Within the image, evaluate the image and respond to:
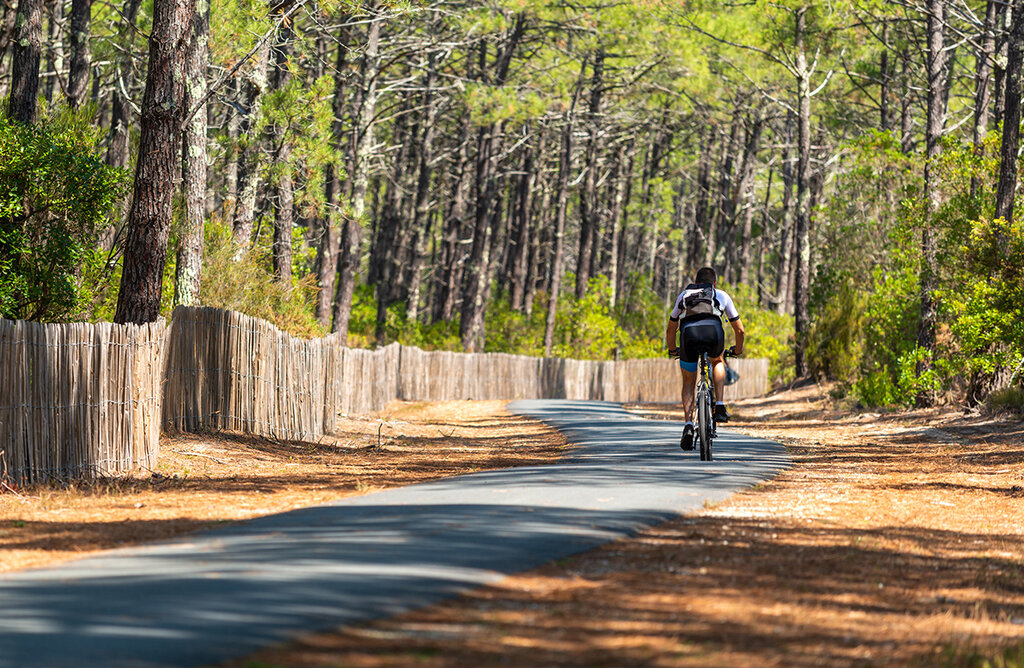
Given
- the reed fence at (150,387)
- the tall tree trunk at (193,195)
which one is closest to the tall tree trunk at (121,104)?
the tall tree trunk at (193,195)

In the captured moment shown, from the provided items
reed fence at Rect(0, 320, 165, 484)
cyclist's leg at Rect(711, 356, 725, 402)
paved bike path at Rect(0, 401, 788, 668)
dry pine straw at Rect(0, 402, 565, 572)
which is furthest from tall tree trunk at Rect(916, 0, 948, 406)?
reed fence at Rect(0, 320, 165, 484)

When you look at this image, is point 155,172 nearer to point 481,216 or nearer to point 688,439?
point 688,439

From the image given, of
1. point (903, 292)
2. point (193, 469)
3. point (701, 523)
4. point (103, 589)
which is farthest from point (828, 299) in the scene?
point (103, 589)

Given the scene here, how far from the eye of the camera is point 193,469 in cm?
1185

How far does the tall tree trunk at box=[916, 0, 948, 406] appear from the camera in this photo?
861 inches

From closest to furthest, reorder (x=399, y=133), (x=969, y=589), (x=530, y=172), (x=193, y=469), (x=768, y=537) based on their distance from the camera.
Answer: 1. (x=969, y=589)
2. (x=768, y=537)
3. (x=193, y=469)
4. (x=530, y=172)
5. (x=399, y=133)

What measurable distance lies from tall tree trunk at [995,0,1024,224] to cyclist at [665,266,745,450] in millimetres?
8175

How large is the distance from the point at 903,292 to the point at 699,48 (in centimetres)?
2208

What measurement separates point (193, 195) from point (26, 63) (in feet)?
9.58

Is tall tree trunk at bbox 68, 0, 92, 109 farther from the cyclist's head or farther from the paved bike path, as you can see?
the paved bike path

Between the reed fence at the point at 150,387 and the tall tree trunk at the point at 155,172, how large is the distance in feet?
1.99

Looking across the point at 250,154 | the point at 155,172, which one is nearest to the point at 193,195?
the point at 155,172

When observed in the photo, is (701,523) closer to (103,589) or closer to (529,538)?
(529,538)

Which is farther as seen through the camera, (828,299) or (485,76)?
(485,76)
